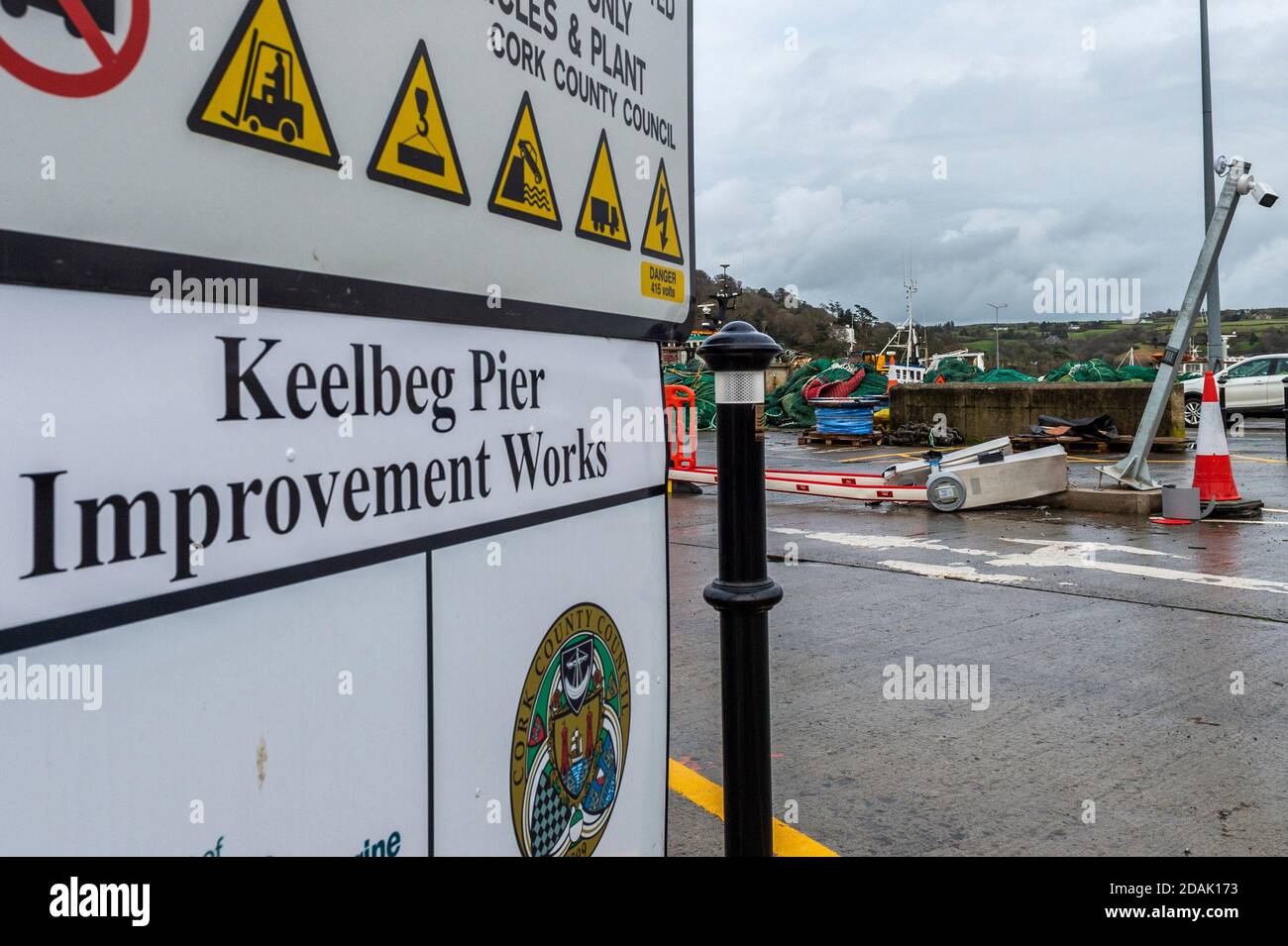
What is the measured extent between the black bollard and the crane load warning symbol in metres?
0.93

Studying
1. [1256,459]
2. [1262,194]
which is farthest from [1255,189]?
[1256,459]

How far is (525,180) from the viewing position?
5.73 feet

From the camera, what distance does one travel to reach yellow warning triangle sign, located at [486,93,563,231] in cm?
168

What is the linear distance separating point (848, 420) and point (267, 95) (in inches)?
735

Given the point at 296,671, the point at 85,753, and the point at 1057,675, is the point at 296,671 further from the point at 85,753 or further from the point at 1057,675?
the point at 1057,675

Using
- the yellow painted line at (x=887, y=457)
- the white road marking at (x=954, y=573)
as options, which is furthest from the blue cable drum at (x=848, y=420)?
the white road marking at (x=954, y=573)

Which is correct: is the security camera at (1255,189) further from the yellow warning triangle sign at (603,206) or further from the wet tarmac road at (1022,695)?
the yellow warning triangle sign at (603,206)

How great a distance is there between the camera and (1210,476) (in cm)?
937

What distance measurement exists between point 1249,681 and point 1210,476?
18.0ft
